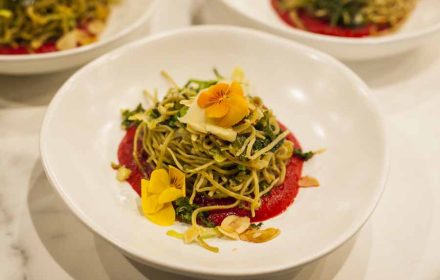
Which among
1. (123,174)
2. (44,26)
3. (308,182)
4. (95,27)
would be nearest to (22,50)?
(44,26)

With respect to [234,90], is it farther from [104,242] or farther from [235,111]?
[104,242]

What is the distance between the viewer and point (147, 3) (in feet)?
8.93

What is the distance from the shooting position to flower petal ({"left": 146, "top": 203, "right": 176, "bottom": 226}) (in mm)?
1647

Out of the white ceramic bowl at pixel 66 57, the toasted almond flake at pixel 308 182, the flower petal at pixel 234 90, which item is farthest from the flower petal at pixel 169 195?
the white ceramic bowl at pixel 66 57

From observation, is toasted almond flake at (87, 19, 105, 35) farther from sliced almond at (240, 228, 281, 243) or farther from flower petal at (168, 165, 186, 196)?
sliced almond at (240, 228, 281, 243)

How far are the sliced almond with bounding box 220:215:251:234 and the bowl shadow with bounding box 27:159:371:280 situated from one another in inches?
7.5

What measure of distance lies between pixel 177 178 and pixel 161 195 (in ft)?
0.33

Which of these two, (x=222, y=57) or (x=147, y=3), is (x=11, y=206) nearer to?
(x=222, y=57)

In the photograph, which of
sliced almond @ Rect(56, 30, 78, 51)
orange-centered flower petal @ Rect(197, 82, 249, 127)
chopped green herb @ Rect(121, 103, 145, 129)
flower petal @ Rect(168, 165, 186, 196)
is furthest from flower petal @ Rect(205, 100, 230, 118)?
sliced almond @ Rect(56, 30, 78, 51)

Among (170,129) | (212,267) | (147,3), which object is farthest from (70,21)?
(212,267)

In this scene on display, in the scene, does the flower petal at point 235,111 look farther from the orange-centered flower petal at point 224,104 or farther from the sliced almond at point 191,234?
the sliced almond at point 191,234

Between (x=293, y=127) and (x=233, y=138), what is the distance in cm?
51

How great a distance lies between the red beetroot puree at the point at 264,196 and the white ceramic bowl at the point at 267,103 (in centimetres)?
3

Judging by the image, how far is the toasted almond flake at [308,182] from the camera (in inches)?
73.0
